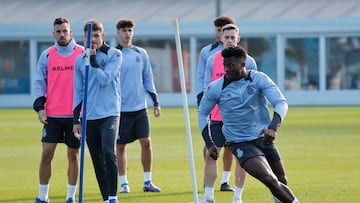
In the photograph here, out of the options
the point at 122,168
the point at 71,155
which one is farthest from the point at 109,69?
the point at 122,168

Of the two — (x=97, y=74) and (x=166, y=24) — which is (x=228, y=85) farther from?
(x=166, y=24)

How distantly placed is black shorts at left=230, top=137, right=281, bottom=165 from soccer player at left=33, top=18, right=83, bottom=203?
275 cm

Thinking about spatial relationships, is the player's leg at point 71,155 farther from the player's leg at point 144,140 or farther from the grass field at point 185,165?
the player's leg at point 144,140

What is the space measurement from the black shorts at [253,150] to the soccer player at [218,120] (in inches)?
61.5

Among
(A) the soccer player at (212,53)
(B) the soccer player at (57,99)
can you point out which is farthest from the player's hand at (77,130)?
(A) the soccer player at (212,53)

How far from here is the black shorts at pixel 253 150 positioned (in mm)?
11414

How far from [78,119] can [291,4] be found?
4012 cm

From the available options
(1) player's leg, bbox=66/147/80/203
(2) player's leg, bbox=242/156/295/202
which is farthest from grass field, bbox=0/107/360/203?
(2) player's leg, bbox=242/156/295/202

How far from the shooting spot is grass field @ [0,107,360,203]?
14.7 m

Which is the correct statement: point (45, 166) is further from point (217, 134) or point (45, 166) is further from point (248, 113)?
point (248, 113)

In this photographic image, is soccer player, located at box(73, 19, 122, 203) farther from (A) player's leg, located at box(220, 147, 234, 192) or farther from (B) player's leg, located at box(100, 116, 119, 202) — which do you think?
(A) player's leg, located at box(220, 147, 234, 192)

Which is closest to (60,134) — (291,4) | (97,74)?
(97,74)

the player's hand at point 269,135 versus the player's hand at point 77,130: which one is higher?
the player's hand at point 269,135

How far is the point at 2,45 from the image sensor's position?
50500 mm
